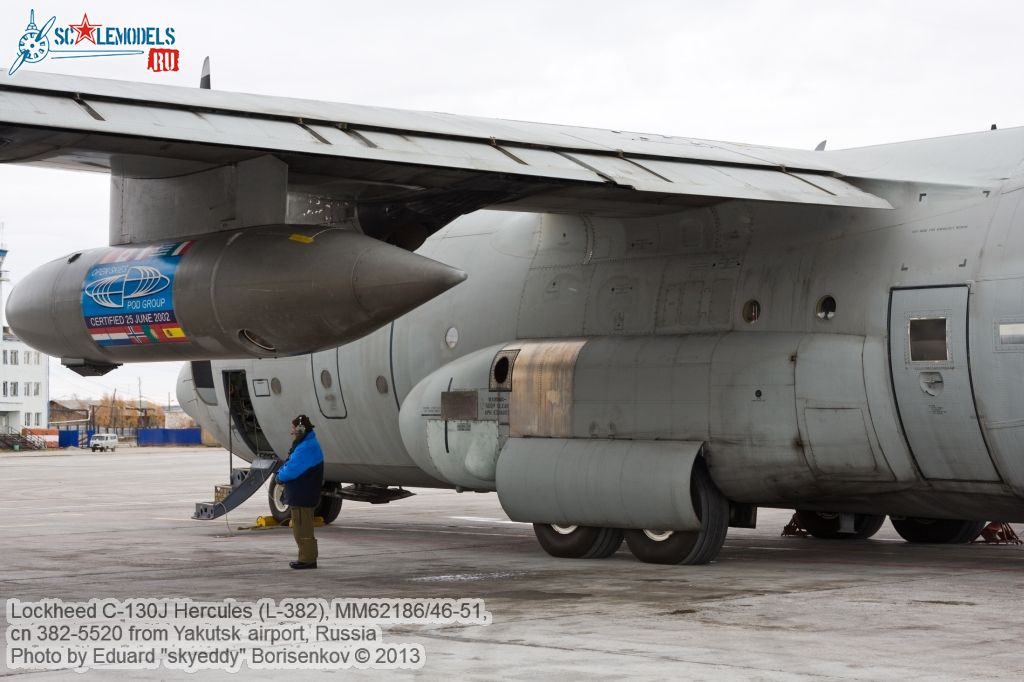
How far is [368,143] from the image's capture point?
12.0m

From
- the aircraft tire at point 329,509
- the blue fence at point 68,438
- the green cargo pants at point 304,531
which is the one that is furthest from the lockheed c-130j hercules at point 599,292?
the blue fence at point 68,438

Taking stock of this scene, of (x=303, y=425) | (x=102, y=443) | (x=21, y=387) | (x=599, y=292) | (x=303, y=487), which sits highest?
(x=599, y=292)

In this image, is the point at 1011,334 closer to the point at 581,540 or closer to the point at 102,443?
the point at 581,540

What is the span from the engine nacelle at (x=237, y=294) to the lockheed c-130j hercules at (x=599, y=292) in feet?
0.09

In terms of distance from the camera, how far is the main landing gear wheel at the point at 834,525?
19.2 meters

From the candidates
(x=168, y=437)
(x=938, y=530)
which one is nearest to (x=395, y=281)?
(x=938, y=530)

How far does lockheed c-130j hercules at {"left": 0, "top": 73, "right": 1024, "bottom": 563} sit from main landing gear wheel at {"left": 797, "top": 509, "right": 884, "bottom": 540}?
3511 mm

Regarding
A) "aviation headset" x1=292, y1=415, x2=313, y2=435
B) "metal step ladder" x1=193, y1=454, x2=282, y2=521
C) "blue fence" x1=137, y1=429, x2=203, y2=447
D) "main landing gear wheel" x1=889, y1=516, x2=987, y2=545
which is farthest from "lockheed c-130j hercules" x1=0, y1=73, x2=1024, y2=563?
"blue fence" x1=137, y1=429, x2=203, y2=447

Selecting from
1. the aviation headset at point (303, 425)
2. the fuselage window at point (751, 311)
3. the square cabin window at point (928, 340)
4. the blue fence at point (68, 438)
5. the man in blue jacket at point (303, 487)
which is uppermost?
the fuselage window at point (751, 311)

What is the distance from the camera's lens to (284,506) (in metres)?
22.8

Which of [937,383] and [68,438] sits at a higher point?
[937,383]

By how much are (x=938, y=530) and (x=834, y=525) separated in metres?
1.55

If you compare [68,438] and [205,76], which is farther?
[68,438]

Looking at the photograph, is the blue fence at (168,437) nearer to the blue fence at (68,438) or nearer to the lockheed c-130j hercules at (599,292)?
the blue fence at (68,438)
